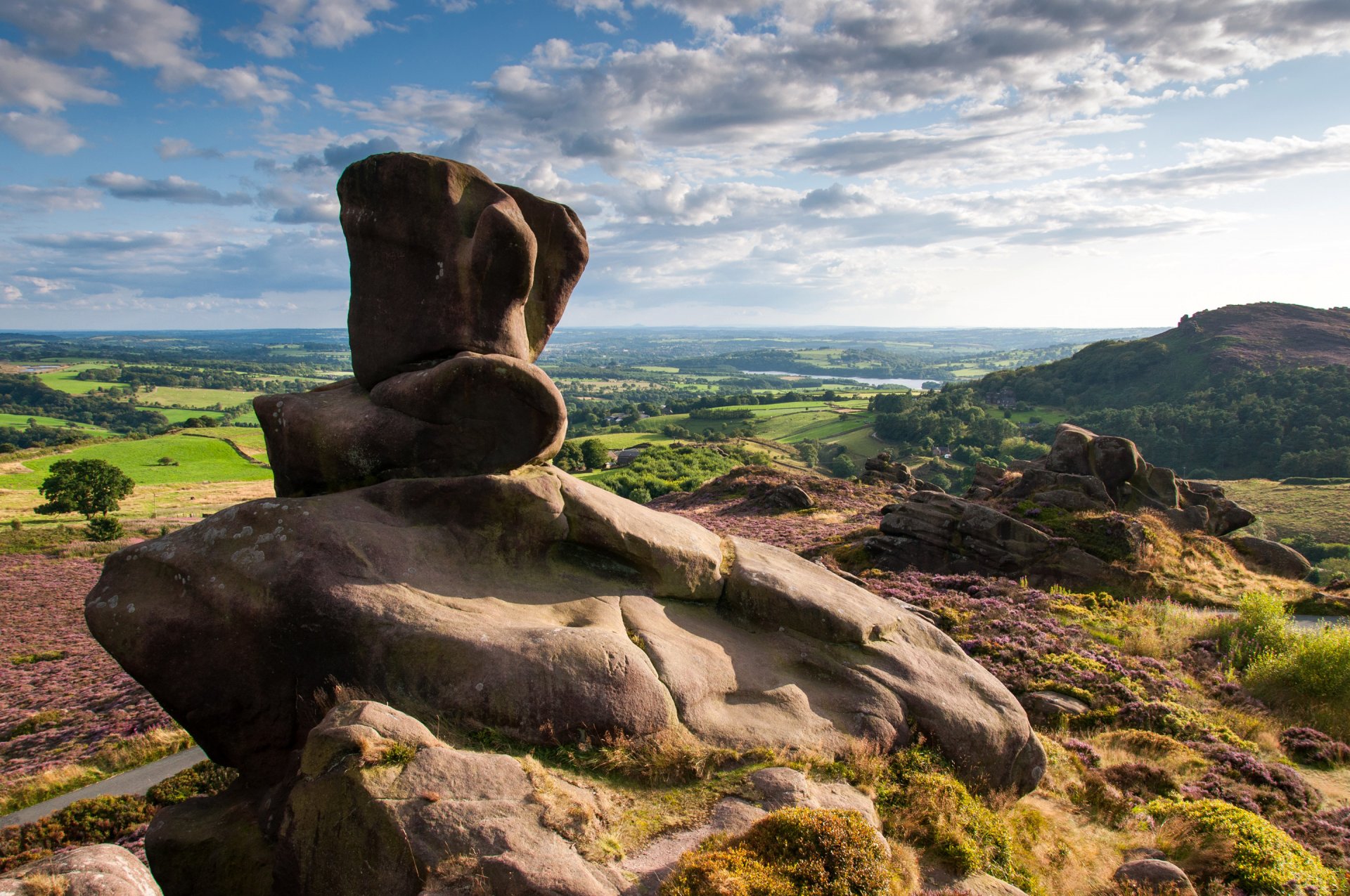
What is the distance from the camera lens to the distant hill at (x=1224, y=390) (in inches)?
4719

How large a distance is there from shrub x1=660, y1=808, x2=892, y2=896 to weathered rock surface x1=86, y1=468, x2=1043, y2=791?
2737 millimetres

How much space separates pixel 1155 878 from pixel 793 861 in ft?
23.2

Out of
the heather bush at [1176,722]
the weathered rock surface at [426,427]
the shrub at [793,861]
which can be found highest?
the weathered rock surface at [426,427]

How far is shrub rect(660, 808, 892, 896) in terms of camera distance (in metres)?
8.77

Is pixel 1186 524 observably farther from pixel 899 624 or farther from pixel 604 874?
pixel 604 874

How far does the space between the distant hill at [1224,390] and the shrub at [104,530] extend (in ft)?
526

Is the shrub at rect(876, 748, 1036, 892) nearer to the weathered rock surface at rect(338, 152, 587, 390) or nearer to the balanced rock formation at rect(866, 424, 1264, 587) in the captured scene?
the weathered rock surface at rect(338, 152, 587, 390)

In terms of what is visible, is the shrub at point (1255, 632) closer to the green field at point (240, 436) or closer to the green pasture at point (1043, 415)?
the green pasture at point (1043, 415)

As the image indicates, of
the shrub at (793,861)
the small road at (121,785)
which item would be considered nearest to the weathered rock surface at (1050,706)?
the shrub at (793,861)

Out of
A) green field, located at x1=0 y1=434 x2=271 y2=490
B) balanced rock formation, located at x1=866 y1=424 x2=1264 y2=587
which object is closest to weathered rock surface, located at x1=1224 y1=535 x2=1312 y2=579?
balanced rock formation, located at x1=866 y1=424 x2=1264 y2=587

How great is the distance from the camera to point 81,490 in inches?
3487

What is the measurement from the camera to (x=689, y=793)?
1129 cm

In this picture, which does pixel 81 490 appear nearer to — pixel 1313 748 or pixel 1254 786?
pixel 1254 786

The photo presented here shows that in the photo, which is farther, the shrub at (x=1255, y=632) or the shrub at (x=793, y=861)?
the shrub at (x=1255, y=632)
